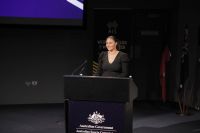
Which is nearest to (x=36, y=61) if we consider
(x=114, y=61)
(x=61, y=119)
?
(x=61, y=119)

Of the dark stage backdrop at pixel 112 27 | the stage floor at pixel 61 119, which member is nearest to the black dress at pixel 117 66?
the stage floor at pixel 61 119

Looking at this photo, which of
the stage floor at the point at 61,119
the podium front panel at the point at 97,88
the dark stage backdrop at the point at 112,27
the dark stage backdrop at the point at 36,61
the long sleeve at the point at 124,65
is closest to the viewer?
the podium front panel at the point at 97,88

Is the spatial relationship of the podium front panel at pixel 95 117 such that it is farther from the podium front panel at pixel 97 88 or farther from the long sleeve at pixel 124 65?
the long sleeve at pixel 124 65

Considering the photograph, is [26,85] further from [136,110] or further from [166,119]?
[166,119]

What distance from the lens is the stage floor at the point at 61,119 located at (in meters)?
5.59

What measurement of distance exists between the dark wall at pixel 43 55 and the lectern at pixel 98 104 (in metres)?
3.51

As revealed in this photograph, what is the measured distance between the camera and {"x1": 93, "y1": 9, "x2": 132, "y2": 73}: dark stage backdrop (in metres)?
7.75

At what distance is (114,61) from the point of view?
448 cm

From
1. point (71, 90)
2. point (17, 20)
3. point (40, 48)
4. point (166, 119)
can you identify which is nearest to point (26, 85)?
point (40, 48)

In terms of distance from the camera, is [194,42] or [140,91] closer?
[194,42]

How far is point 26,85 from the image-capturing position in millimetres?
7465

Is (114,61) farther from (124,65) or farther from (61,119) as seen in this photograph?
(61,119)

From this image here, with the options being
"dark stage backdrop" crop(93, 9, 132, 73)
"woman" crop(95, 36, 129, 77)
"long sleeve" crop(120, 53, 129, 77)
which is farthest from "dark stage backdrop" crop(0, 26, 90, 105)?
"long sleeve" crop(120, 53, 129, 77)

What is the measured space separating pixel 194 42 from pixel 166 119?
182 centimetres
